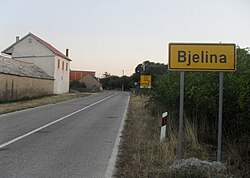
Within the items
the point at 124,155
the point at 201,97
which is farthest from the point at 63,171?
the point at 201,97

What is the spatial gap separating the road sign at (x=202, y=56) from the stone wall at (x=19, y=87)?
2566cm

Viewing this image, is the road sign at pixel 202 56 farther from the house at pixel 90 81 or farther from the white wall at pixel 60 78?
the house at pixel 90 81

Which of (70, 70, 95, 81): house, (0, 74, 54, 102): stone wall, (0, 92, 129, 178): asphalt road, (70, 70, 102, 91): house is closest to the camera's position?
(0, 92, 129, 178): asphalt road

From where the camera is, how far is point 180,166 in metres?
5.55

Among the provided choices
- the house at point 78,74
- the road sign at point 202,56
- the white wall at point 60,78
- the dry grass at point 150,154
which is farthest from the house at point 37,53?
the house at point 78,74

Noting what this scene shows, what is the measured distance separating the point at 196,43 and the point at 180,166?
2451mm

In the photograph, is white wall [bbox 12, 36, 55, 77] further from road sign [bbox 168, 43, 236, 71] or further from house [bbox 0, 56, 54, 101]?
road sign [bbox 168, 43, 236, 71]

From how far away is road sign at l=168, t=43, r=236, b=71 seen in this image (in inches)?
251

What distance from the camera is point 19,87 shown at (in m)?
33.8

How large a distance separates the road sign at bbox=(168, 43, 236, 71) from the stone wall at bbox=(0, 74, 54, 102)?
1010 inches

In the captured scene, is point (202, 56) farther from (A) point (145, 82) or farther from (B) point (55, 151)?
(A) point (145, 82)

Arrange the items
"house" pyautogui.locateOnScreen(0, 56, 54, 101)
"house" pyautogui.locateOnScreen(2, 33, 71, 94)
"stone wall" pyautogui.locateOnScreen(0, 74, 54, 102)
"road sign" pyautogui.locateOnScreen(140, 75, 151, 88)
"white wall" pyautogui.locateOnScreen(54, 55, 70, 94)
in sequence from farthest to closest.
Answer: "white wall" pyautogui.locateOnScreen(54, 55, 70, 94) < "house" pyautogui.locateOnScreen(2, 33, 71, 94) < "road sign" pyautogui.locateOnScreen(140, 75, 151, 88) < "house" pyautogui.locateOnScreen(0, 56, 54, 101) < "stone wall" pyautogui.locateOnScreen(0, 74, 54, 102)

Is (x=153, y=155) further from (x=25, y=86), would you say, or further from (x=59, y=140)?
(x=25, y=86)

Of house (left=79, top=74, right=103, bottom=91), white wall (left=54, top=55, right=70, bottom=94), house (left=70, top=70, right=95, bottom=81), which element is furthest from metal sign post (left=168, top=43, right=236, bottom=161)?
house (left=70, top=70, right=95, bottom=81)
